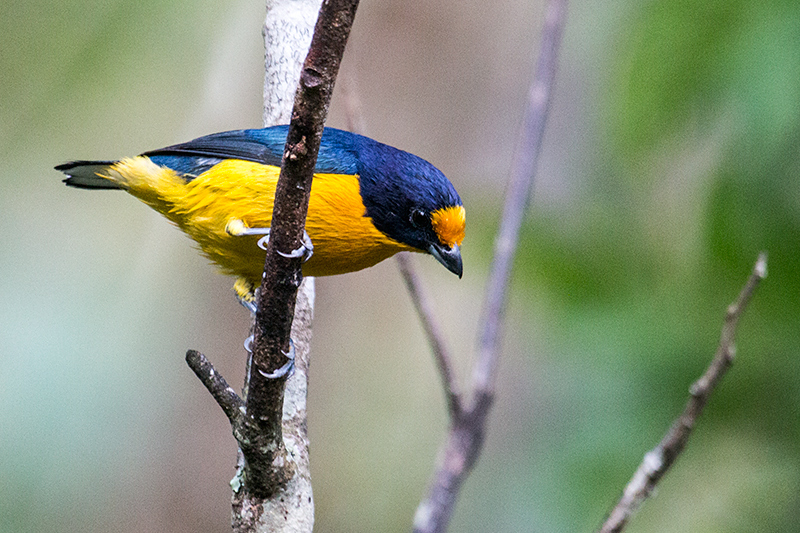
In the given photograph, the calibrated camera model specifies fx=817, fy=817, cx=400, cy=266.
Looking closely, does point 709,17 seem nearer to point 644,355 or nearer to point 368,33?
point 644,355

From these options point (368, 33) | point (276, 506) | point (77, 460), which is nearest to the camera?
point (276, 506)

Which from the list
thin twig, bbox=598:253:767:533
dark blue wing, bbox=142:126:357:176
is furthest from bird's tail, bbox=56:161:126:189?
thin twig, bbox=598:253:767:533

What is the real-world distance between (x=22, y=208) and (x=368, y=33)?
7.72ft

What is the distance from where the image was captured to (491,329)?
2.13 m

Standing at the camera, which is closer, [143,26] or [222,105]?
[143,26]

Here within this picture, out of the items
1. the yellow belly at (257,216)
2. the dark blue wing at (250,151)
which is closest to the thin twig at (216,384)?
the yellow belly at (257,216)

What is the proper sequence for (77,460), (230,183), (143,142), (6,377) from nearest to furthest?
(230,183) → (6,377) → (77,460) → (143,142)

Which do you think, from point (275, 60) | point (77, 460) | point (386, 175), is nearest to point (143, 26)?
point (275, 60)

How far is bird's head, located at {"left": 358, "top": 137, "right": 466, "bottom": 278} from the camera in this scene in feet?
9.27

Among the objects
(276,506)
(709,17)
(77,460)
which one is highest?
(709,17)

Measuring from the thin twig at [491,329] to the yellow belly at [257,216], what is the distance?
683 mm

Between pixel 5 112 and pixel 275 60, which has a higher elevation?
pixel 275 60

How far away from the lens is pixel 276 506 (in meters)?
2.29

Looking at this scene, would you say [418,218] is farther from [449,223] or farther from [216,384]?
[216,384]
